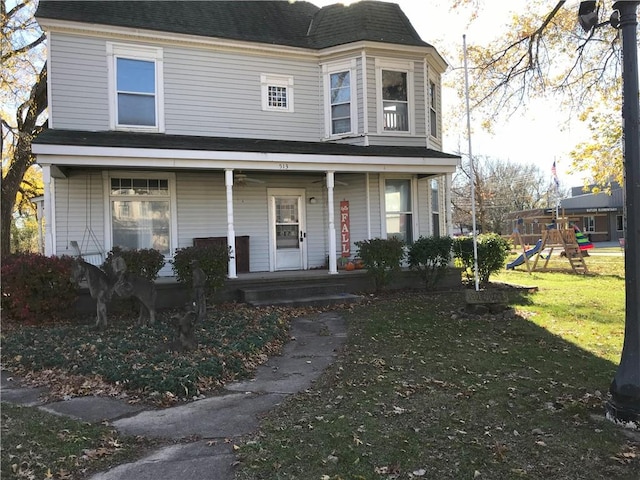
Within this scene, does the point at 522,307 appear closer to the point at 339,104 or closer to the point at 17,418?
the point at 339,104

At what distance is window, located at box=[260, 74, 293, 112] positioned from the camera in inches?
518

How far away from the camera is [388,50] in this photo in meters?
13.2

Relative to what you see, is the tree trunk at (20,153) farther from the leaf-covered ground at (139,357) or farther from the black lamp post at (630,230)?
the black lamp post at (630,230)

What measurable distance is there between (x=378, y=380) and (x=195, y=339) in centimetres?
269

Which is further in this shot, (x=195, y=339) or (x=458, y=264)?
(x=458, y=264)

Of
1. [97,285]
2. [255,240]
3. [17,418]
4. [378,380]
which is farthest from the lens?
[255,240]

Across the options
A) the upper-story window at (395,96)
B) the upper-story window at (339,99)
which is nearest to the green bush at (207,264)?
the upper-story window at (339,99)

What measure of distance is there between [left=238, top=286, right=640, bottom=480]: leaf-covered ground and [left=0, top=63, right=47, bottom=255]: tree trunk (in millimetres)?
14491

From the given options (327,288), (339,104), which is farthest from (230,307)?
(339,104)

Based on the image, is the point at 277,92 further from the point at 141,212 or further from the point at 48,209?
the point at 48,209

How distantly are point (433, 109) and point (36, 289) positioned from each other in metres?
11.7

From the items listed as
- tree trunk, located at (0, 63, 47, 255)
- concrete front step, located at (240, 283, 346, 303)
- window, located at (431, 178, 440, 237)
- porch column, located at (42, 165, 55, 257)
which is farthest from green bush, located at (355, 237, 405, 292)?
tree trunk, located at (0, 63, 47, 255)

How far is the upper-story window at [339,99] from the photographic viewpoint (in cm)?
1337

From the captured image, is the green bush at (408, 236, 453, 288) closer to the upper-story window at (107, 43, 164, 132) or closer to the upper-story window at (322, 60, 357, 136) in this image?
the upper-story window at (322, 60, 357, 136)
